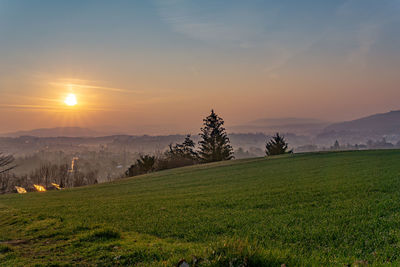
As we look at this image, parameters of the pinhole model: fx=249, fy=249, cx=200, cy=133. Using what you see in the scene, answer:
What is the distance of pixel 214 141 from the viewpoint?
70.9 m

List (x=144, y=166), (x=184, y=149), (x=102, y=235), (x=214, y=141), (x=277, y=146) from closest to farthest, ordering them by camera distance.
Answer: (x=102, y=235), (x=144, y=166), (x=277, y=146), (x=214, y=141), (x=184, y=149)

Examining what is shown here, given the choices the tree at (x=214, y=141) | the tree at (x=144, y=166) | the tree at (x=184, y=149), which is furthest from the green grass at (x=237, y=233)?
the tree at (x=184, y=149)

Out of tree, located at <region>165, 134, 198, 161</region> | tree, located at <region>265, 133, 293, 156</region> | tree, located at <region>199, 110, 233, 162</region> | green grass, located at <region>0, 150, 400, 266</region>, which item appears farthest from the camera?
tree, located at <region>165, 134, 198, 161</region>

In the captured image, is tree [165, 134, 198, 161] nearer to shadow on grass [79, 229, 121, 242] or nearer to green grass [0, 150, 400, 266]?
green grass [0, 150, 400, 266]

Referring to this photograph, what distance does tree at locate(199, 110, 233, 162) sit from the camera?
7019 centimetres

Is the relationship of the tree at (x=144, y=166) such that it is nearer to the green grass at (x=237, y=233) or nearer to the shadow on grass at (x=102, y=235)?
the green grass at (x=237, y=233)

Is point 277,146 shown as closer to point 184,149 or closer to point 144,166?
point 184,149

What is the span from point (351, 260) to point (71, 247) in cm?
619

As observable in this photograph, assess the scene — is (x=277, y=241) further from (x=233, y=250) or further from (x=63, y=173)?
(x=63, y=173)

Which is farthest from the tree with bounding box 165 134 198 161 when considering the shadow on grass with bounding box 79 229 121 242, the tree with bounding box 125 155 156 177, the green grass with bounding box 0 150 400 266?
the shadow on grass with bounding box 79 229 121 242

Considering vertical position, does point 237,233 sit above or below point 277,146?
below

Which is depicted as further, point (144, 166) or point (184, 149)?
point (184, 149)

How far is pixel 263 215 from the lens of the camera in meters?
7.91

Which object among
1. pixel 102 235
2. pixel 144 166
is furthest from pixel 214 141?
pixel 102 235
